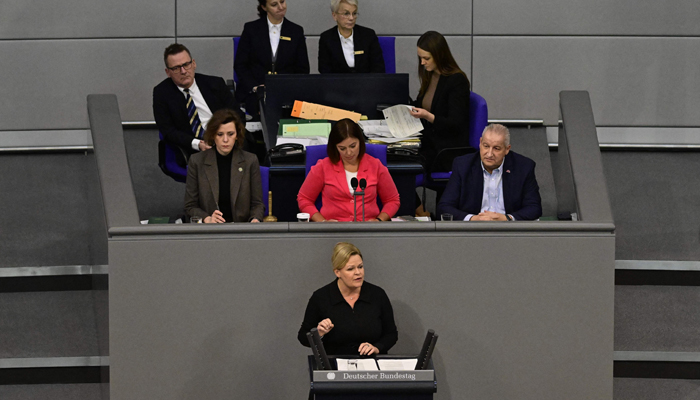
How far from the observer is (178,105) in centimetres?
527

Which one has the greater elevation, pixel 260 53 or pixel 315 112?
pixel 260 53

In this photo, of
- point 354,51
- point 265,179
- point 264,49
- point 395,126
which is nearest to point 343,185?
point 265,179

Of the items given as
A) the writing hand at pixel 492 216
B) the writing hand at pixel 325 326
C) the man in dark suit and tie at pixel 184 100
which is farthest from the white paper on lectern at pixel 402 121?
the writing hand at pixel 325 326

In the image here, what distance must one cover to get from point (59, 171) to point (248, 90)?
1501 mm

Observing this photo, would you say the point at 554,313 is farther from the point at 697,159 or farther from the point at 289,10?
the point at 289,10

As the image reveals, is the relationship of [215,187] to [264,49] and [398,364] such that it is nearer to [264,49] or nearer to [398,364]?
[398,364]

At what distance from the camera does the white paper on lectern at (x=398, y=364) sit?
3.21 meters

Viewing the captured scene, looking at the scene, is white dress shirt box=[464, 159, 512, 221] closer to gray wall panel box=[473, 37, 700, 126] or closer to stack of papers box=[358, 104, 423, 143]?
stack of papers box=[358, 104, 423, 143]

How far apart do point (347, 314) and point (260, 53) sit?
2.95 meters

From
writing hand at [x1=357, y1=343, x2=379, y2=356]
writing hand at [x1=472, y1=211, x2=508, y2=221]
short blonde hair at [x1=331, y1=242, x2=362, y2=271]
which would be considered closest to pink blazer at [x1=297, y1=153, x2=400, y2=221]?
writing hand at [x1=472, y1=211, x2=508, y2=221]

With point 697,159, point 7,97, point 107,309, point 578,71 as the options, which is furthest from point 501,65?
point 107,309

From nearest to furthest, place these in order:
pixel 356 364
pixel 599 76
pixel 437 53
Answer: pixel 356 364 < pixel 437 53 < pixel 599 76

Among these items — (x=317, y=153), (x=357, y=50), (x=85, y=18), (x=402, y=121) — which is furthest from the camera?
(x=85, y=18)

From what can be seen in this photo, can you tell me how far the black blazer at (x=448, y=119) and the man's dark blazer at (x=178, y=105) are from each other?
4.14 ft
